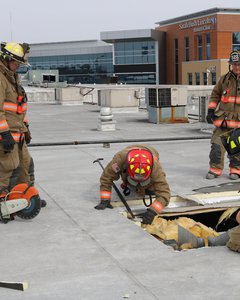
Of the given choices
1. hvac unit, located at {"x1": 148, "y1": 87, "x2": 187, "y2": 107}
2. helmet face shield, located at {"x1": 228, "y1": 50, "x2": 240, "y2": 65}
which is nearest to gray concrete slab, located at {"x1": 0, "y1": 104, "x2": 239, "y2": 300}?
helmet face shield, located at {"x1": 228, "y1": 50, "x2": 240, "y2": 65}

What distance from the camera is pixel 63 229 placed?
5.48 m

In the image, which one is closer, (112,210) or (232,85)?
(112,210)

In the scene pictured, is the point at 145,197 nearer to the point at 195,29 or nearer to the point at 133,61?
the point at 195,29

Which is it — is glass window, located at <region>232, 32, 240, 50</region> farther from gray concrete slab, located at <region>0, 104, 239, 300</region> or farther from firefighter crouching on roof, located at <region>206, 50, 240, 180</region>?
gray concrete slab, located at <region>0, 104, 239, 300</region>

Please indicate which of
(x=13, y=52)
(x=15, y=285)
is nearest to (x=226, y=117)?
(x=13, y=52)

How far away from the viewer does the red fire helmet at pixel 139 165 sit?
569 cm

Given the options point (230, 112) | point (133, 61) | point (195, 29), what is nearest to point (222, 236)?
point (230, 112)

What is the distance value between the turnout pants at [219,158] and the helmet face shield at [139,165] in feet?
7.88

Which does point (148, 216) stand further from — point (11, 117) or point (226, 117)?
point (226, 117)

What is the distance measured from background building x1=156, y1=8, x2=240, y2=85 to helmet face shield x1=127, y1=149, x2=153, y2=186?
5554cm

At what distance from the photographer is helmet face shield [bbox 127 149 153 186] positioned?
5691mm

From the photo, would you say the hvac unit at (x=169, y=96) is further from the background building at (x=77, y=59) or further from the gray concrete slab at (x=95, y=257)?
the background building at (x=77, y=59)

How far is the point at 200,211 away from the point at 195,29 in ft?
207

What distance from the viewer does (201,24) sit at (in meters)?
64.9
